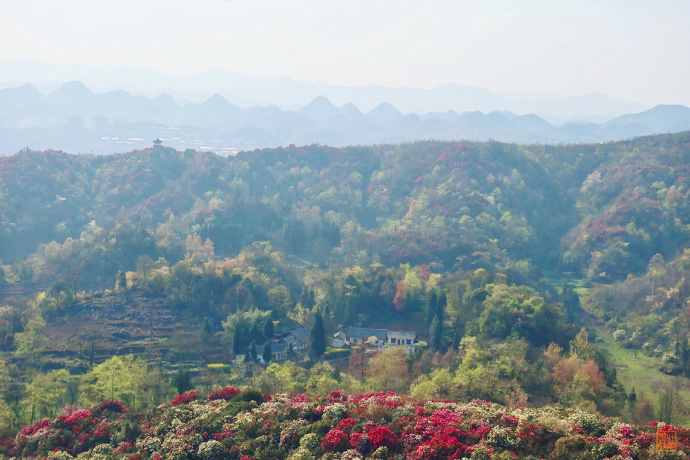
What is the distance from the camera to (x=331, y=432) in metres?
26.3

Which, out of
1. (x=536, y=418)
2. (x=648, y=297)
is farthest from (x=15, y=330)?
(x=648, y=297)

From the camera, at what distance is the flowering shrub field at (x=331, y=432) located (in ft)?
76.9

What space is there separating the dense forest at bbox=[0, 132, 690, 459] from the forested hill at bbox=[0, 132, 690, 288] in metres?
0.36

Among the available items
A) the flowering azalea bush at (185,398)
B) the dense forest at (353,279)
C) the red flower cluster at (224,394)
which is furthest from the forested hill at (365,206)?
the red flower cluster at (224,394)

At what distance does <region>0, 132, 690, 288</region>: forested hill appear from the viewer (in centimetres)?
7775

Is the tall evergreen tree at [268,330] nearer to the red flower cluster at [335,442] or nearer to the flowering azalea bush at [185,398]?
the flowering azalea bush at [185,398]

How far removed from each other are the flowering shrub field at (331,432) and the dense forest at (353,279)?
24cm

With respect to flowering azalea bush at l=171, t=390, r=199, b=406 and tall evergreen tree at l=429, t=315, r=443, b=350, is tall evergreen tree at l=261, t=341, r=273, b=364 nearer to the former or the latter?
tall evergreen tree at l=429, t=315, r=443, b=350

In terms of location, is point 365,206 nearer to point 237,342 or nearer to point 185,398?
point 237,342

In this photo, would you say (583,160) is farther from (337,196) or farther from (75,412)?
(75,412)

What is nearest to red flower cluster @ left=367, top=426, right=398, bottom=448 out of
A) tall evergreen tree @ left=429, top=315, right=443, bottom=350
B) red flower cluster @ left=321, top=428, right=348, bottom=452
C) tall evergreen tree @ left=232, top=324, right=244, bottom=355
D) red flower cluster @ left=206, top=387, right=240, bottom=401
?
red flower cluster @ left=321, top=428, right=348, bottom=452

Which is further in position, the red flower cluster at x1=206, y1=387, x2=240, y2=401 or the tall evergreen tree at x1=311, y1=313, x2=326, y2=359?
the tall evergreen tree at x1=311, y1=313, x2=326, y2=359

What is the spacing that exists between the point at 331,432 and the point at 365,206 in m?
86.0

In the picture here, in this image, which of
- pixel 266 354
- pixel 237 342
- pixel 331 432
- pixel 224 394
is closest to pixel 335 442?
pixel 331 432
